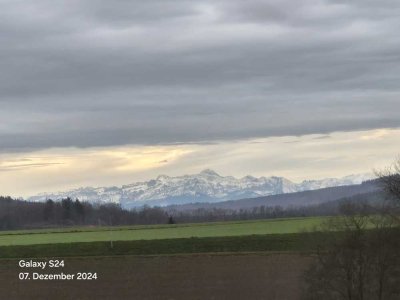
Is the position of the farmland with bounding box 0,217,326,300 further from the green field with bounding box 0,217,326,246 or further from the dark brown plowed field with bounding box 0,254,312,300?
the green field with bounding box 0,217,326,246

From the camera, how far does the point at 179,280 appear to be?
172ft

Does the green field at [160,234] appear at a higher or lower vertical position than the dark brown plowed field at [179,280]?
higher

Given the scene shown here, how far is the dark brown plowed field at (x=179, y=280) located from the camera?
1983 inches

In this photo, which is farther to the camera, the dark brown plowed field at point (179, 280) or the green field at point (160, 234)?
the green field at point (160, 234)

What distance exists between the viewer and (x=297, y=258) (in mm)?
52406

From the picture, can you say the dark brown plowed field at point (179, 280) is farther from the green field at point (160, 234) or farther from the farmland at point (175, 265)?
the green field at point (160, 234)

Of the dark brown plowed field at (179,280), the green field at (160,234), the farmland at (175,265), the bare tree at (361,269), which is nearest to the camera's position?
the bare tree at (361,269)

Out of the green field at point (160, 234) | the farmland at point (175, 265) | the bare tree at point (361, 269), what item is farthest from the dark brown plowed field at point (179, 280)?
the bare tree at point (361, 269)

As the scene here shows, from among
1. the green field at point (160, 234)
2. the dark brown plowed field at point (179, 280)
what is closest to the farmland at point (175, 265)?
the dark brown plowed field at point (179, 280)

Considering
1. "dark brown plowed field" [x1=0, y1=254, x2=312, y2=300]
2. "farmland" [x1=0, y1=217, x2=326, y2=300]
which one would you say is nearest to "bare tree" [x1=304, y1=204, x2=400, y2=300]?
"farmland" [x1=0, y1=217, x2=326, y2=300]

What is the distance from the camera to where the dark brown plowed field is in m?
50.4

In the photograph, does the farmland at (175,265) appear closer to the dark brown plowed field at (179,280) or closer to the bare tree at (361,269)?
the dark brown plowed field at (179,280)

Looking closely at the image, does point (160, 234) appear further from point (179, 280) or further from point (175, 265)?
point (179, 280)

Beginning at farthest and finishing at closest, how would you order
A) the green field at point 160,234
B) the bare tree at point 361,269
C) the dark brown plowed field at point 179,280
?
the green field at point 160,234
the dark brown plowed field at point 179,280
the bare tree at point 361,269
